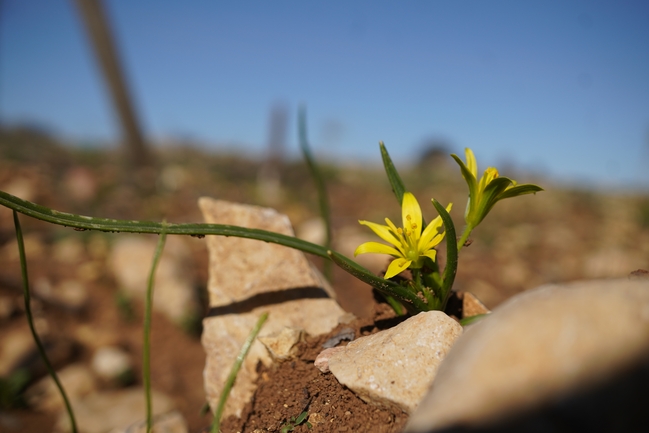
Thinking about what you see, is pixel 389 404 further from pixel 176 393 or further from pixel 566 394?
pixel 176 393

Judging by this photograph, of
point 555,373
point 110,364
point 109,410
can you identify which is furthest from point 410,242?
point 110,364

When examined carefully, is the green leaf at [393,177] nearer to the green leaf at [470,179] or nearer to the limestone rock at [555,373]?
the green leaf at [470,179]

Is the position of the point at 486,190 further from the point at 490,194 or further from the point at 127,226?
the point at 127,226

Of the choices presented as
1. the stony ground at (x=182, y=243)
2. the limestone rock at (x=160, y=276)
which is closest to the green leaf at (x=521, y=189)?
the stony ground at (x=182, y=243)

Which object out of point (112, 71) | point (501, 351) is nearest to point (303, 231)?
point (112, 71)

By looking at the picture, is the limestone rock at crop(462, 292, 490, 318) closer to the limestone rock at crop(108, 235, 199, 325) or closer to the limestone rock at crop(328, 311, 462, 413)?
the limestone rock at crop(328, 311, 462, 413)

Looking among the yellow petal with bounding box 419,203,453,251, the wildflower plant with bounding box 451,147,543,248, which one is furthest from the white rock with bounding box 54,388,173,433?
the wildflower plant with bounding box 451,147,543,248
